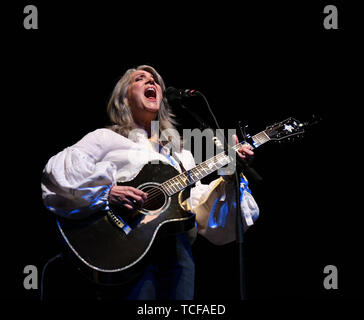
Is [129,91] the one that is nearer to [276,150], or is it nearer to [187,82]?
[187,82]

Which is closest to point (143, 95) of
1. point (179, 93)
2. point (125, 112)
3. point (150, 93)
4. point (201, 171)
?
point (150, 93)

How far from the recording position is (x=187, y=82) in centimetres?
307

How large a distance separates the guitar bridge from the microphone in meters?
0.75

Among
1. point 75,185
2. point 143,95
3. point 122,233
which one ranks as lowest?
point 122,233

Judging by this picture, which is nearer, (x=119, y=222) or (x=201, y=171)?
(x=119, y=222)

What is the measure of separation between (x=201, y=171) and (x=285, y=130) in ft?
2.17

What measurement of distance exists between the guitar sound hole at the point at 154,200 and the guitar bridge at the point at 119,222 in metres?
0.14

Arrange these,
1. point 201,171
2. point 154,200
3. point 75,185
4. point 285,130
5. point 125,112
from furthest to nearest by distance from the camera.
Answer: point 125,112 → point 285,130 → point 201,171 → point 154,200 → point 75,185

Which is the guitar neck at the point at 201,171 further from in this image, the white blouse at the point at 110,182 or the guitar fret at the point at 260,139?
the white blouse at the point at 110,182

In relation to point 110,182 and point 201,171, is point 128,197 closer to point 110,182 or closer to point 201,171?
point 110,182

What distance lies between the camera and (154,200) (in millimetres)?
1896

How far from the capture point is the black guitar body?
162cm

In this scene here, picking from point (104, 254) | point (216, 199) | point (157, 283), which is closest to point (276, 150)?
Answer: point (216, 199)

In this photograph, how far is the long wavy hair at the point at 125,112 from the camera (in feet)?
7.70
